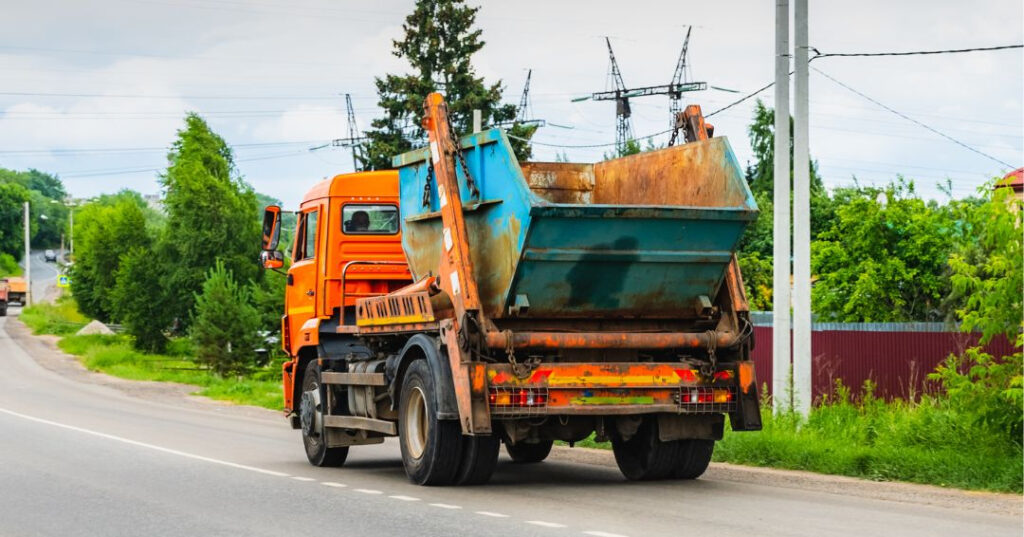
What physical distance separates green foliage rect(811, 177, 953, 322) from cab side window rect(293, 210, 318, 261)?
1267 centimetres

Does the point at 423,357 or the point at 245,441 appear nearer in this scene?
the point at 423,357

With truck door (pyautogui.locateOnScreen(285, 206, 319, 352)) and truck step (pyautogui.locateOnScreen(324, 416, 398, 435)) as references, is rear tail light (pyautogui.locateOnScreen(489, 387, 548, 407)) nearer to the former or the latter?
truck step (pyautogui.locateOnScreen(324, 416, 398, 435))

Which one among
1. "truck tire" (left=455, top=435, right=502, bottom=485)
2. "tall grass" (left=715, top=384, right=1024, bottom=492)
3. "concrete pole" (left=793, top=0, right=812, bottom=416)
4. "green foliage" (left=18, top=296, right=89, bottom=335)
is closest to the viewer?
"truck tire" (left=455, top=435, right=502, bottom=485)

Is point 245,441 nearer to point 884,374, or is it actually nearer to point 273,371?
point 884,374

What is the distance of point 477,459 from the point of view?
12773 millimetres

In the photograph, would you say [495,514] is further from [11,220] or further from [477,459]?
[11,220]

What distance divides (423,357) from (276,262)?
4314mm

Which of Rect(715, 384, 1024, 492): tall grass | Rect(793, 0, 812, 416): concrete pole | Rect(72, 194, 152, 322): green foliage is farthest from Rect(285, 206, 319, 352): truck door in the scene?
Rect(72, 194, 152, 322): green foliage

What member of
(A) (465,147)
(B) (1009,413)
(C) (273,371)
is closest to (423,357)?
(A) (465,147)

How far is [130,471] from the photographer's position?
14.8 metres

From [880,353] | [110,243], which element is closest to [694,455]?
[880,353]

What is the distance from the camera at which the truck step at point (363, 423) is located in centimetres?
1386

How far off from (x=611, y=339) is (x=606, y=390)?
448 millimetres

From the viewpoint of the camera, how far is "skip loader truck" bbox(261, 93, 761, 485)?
12070 mm
